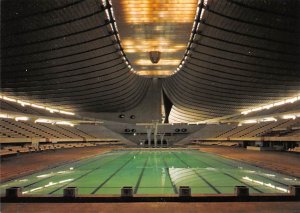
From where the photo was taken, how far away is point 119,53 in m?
22.5

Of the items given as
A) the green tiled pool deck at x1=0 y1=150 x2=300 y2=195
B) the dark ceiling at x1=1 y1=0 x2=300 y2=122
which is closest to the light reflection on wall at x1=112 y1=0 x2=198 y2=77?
the dark ceiling at x1=1 y1=0 x2=300 y2=122

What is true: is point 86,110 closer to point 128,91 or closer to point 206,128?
point 128,91

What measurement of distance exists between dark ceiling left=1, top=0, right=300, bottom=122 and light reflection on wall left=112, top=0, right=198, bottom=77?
545mm

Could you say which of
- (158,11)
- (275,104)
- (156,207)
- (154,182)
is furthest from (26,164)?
(275,104)

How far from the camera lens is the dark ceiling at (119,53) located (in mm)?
13117

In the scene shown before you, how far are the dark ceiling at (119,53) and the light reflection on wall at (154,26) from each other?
0.54 m

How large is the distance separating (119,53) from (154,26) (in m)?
5.52

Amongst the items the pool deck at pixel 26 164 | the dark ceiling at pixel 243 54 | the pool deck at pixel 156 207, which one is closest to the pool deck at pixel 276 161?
the pool deck at pixel 156 207

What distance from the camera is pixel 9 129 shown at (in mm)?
24562

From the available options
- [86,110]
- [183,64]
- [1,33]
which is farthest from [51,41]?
[86,110]

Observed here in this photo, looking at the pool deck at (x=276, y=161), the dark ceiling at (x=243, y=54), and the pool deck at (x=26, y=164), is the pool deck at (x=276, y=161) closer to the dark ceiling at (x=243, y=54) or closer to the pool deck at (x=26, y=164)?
the dark ceiling at (x=243, y=54)

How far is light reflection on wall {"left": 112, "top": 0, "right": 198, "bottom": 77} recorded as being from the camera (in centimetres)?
1479

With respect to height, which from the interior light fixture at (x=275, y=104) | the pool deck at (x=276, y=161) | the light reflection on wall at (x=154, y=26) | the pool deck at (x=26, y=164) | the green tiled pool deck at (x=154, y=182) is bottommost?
the green tiled pool deck at (x=154, y=182)

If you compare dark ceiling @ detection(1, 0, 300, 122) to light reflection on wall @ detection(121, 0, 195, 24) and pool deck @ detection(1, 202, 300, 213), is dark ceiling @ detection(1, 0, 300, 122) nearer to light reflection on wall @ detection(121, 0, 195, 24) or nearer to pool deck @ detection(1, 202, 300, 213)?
light reflection on wall @ detection(121, 0, 195, 24)
